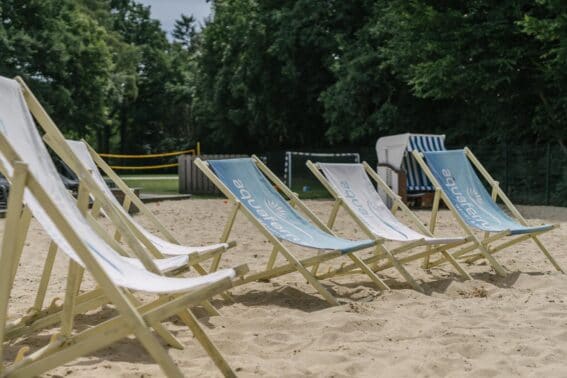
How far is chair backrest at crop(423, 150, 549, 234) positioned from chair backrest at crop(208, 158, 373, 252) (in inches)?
52.4

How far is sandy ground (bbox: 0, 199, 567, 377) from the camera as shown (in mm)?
3018

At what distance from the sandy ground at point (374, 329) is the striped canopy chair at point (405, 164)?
6.83 meters

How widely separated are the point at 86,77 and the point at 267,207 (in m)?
19.4

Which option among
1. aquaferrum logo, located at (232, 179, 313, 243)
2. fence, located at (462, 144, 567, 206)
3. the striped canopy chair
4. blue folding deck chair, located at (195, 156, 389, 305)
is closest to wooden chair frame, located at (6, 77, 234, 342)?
blue folding deck chair, located at (195, 156, 389, 305)

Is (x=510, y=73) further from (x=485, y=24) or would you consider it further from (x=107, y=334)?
(x=107, y=334)

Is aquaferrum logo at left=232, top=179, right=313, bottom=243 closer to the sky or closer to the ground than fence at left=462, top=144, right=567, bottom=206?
closer to the sky

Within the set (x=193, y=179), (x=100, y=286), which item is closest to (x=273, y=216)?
(x=100, y=286)

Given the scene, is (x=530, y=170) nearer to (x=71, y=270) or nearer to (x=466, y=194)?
(x=466, y=194)

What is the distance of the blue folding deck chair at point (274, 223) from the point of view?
4410 mm

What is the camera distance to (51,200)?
2.19 meters

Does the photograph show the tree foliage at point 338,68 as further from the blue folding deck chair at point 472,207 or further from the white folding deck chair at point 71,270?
the white folding deck chair at point 71,270

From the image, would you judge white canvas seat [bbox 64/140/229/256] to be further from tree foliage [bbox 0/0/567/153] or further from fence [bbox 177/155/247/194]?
fence [bbox 177/155/247/194]

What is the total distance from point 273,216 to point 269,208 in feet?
0.38

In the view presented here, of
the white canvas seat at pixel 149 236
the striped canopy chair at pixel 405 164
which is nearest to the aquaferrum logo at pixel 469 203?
the white canvas seat at pixel 149 236
